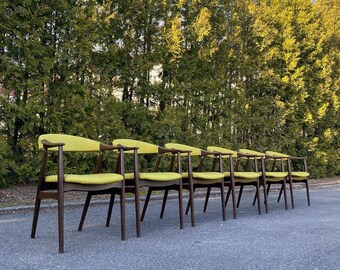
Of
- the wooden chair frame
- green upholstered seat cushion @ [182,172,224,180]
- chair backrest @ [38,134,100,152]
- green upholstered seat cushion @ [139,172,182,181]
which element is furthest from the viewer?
green upholstered seat cushion @ [182,172,224,180]

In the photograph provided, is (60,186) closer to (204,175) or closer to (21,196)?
(204,175)

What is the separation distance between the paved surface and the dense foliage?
1.81 meters

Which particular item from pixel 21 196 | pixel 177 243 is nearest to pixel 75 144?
pixel 177 243

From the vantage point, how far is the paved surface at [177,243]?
8.87ft

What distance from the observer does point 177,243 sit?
3.31 m

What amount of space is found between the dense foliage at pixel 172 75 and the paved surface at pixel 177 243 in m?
1.81

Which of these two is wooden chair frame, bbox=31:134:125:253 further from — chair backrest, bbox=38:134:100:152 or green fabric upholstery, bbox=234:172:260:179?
green fabric upholstery, bbox=234:172:260:179

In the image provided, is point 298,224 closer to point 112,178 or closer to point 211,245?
point 211,245

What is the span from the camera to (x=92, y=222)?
4.25 m

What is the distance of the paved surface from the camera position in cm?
271

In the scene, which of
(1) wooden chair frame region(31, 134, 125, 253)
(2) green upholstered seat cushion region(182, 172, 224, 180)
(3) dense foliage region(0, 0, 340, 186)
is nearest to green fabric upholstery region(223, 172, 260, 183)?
(2) green upholstered seat cushion region(182, 172, 224, 180)

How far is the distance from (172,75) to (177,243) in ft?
16.3

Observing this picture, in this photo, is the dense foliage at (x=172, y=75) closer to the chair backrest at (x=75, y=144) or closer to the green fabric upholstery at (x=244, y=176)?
the chair backrest at (x=75, y=144)

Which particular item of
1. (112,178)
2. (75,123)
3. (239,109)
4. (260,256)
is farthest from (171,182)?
(239,109)
